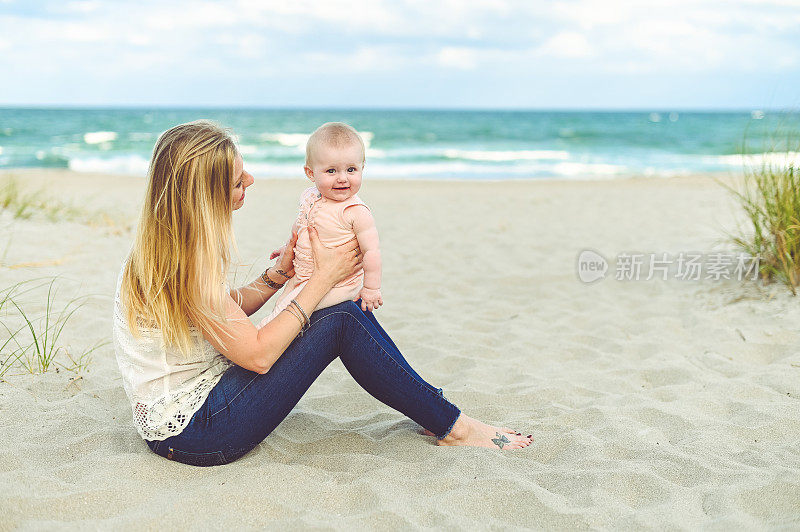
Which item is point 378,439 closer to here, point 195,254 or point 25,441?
point 195,254

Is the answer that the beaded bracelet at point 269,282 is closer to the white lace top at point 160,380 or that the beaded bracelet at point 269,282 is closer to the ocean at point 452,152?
the white lace top at point 160,380

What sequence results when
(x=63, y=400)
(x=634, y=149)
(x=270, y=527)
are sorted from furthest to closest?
(x=634, y=149), (x=63, y=400), (x=270, y=527)

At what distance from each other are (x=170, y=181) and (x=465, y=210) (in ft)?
25.0

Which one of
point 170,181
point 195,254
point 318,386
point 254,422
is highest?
A: point 170,181

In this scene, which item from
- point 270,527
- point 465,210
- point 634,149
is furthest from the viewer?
point 634,149

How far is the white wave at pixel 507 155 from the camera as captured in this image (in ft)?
70.6

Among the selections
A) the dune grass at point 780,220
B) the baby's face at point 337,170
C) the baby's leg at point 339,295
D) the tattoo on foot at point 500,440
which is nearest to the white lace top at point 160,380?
the baby's leg at point 339,295

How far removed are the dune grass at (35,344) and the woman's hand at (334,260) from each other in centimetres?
138

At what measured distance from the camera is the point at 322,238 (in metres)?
2.72

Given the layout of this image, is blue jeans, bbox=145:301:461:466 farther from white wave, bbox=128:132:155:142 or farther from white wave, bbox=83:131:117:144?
white wave, bbox=128:132:155:142

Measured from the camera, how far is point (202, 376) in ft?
8.12

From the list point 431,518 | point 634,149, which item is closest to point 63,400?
point 431,518

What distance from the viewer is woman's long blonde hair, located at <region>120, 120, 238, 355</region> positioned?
2211 mm

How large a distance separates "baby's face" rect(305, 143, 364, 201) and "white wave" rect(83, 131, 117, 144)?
26.5 metres
